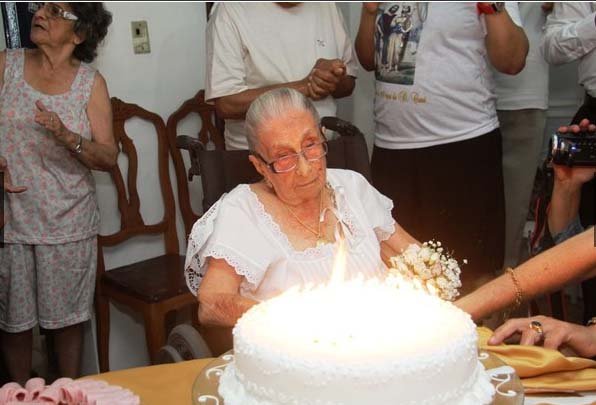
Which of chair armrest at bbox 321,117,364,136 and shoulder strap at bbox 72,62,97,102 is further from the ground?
shoulder strap at bbox 72,62,97,102

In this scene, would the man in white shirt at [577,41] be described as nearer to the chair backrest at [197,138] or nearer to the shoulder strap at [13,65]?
the chair backrest at [197,138]

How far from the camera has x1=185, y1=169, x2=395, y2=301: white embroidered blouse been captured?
5.78 feet

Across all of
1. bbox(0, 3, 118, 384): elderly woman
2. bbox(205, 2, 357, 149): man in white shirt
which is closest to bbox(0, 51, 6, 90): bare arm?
bbox(0, 3, 118, 384): elderly woman

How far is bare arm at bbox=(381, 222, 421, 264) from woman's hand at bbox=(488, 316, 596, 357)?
65 centimetres

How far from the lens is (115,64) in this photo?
3.06 m

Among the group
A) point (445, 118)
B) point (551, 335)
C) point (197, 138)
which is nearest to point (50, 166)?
point (197, 138)

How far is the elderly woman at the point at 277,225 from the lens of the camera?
176 cm

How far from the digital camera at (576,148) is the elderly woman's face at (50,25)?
5.83 ft

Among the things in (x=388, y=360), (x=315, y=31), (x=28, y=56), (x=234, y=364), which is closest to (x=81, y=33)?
(x=28, y=56)

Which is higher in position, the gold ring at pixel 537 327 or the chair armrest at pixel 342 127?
the chair armrest at pixel 342 127

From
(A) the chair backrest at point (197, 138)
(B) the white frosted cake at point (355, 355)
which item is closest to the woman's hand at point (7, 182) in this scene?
(A) the chair backrest at point (197, 138)

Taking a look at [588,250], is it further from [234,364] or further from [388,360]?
[234,364]

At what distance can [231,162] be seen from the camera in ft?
7.32

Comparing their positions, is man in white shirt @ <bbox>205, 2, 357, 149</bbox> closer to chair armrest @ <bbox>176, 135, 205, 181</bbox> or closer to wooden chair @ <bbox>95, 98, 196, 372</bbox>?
chair armrest @ <bbox>176, 135, 205, 181</bbox>
